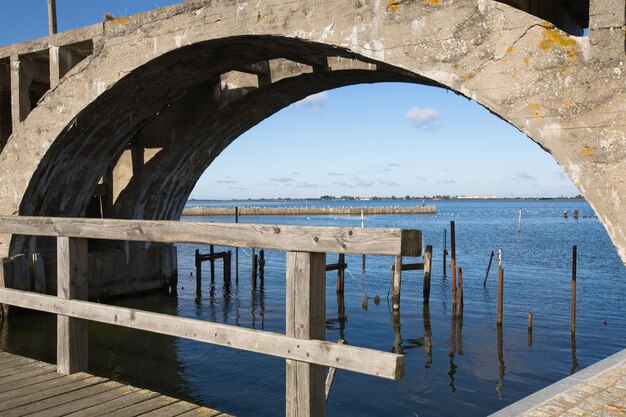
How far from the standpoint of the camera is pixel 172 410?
440 cm

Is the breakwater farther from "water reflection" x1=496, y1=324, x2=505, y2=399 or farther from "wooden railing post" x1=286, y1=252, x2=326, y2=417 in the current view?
"wooden railing post" x1=286, y1=252, x2=326, y2=417

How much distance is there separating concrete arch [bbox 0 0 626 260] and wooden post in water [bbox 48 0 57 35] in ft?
9.88

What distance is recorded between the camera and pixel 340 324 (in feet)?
49.4

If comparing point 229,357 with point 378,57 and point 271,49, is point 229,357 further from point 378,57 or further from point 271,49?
point 378,57

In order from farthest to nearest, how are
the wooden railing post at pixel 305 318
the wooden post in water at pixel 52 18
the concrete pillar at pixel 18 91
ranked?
1. the wooden post in water at pixel 52 18
2. the concrete pillar at pixel 18 91
3. the wooden railing post at pixel 305 318

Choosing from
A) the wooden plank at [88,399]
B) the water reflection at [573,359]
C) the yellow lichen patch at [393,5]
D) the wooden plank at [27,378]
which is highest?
the yellow lichen patch at [393,5]

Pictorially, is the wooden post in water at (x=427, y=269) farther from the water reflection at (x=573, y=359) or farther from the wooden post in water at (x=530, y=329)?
the water reflection at (x=573, y=359)

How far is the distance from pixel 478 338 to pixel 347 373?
481 centimetres

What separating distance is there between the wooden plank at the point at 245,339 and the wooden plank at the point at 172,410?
54 centimetres

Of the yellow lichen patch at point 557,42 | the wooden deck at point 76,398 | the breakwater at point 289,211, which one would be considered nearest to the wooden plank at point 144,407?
the wooden deck at point 76,398

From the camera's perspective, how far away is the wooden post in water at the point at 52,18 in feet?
43.8

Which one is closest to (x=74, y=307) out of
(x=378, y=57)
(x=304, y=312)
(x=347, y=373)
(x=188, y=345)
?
(x=304, y=312)

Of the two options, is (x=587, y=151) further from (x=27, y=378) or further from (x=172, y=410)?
(x=27, y=378)

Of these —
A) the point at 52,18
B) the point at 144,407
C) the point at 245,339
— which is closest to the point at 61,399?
the point at 144,407
